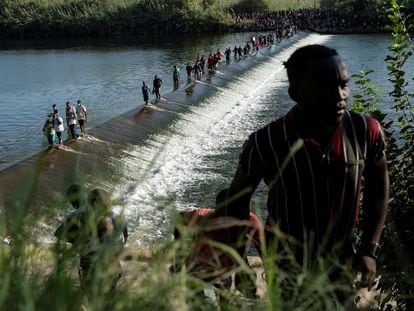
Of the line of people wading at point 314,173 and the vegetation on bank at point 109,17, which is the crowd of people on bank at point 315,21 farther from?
the line of people wading at point 314,173

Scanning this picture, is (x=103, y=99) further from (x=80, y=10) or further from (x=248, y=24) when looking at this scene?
(x=80, y=10)

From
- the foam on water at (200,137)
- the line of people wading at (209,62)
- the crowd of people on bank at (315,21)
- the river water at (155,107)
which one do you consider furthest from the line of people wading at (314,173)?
the crowd of people on bank at (315,21)

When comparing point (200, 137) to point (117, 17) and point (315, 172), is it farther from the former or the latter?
point (117, 17)

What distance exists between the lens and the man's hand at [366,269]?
2.58m

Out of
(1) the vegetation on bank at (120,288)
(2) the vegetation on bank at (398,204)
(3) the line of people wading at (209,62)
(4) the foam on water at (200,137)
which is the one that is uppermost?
(1) the vegetation on bank at (120,288)

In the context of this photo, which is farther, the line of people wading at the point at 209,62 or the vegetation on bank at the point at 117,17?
the vegetation on bank at the point at 117,17

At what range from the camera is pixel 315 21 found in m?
65.2

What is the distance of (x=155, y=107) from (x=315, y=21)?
48921 mm

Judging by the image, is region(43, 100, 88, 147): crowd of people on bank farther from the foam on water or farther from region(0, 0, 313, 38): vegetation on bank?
region(0, 0, 313, 38): vegetation on bank

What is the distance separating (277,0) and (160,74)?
53.1m

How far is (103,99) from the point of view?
2831 centimetres

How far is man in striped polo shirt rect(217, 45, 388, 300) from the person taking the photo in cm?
241

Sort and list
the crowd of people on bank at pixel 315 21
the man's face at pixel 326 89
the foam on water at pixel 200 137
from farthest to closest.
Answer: the crowd of people on bank at pixel 315 21
the foam on water at pixel 200 137
the man's face at pixel 326 89

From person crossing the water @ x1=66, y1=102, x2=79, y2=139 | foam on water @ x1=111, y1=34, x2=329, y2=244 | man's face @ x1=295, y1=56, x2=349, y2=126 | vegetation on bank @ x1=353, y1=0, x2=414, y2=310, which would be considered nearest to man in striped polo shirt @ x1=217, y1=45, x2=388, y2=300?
man's face @ x1=295, y1=56, x2=349, y2=126
